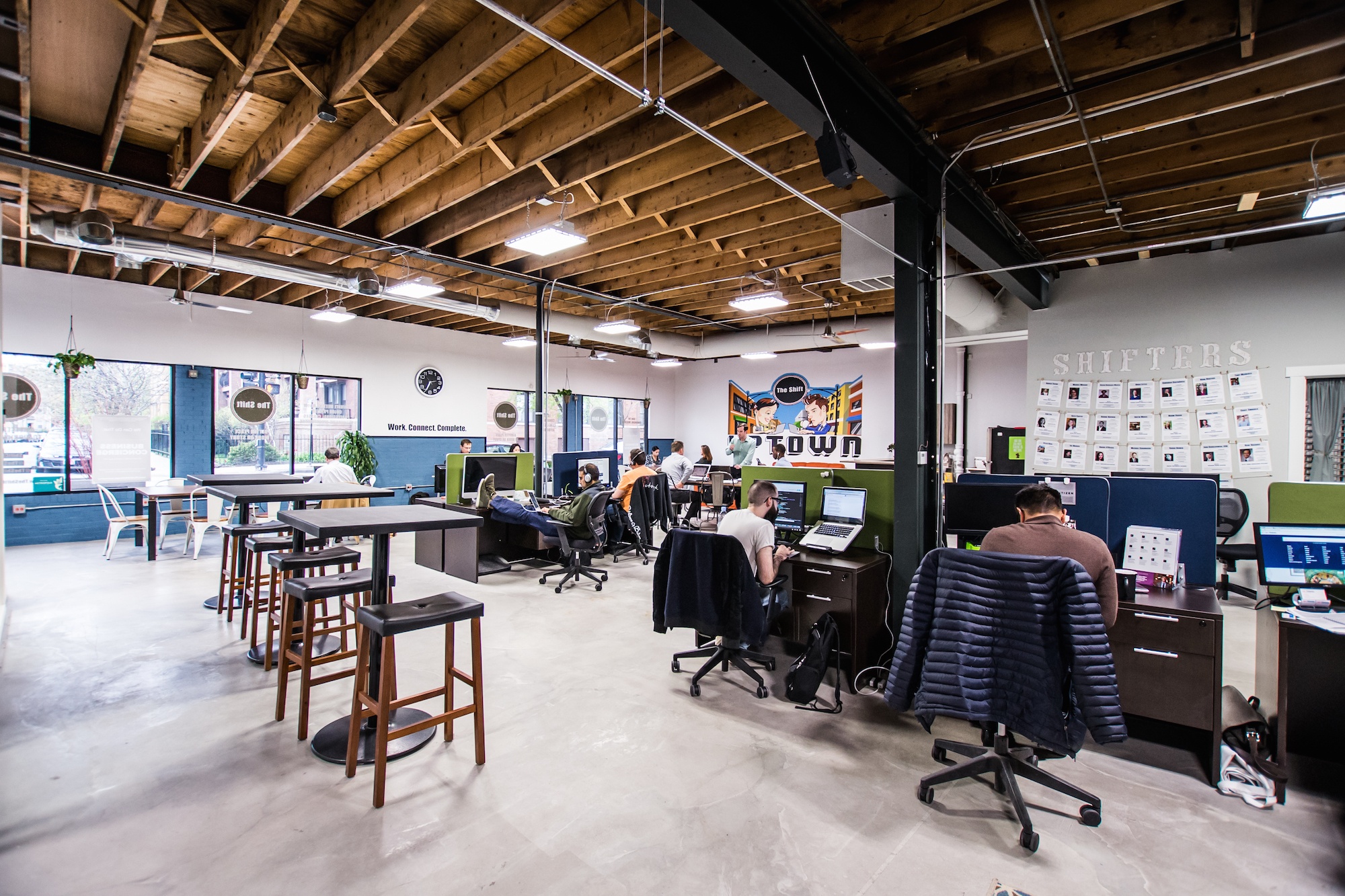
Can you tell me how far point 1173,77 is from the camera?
3271 mm

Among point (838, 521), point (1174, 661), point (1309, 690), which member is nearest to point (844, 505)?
point (838, 521)

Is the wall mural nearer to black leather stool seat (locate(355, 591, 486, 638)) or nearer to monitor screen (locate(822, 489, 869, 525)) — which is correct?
monitor screen (locate(822, 489, 869, 525))

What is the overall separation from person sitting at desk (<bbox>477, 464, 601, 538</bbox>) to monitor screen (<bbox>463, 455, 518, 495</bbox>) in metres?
0.11

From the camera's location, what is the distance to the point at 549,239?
4820mm

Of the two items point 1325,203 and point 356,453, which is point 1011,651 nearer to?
point 1325,203

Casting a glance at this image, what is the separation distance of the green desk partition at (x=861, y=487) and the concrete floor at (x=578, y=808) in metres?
1.02

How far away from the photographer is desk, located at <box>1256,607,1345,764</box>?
268 centimetres

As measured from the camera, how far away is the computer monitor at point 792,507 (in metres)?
4.15

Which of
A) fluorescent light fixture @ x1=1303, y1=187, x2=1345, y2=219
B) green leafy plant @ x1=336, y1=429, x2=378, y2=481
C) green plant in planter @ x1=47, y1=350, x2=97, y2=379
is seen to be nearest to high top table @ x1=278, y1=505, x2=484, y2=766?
fluorescent light fixture @ x1=1303, y1=187, x2=1345, y2=219

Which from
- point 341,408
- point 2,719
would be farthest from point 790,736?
point 341,408

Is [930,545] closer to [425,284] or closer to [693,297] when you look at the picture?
[425,284]

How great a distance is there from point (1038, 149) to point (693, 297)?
573cm

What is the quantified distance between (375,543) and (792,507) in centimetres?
265

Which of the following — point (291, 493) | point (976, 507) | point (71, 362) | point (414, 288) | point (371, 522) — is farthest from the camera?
point (71, 362)
